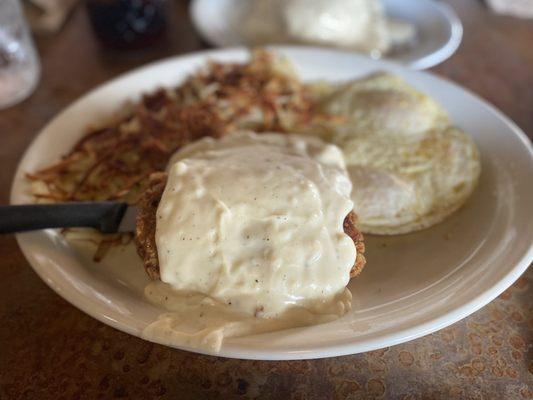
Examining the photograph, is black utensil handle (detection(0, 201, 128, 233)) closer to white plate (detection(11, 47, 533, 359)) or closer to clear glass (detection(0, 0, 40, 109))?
white plate (detection(11, 47, 533, 359))

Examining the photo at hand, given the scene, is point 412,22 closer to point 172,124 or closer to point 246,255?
point 172,124

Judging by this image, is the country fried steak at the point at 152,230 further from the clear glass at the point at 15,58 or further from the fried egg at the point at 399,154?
the clear glass at the point at 15,58

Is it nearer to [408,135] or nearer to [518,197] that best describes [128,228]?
[408,135]

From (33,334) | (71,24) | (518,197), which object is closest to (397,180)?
(518,197)

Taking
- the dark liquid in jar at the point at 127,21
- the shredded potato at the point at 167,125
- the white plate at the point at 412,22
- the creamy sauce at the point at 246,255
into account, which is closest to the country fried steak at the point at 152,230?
the creamy sauce at the point at 246,255

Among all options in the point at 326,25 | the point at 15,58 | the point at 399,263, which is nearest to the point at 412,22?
the point at 326,25

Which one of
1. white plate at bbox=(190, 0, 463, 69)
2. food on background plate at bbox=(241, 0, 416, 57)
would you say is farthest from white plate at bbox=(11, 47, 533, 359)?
food on background plate at bbox=(241, 0, 416, 57)
